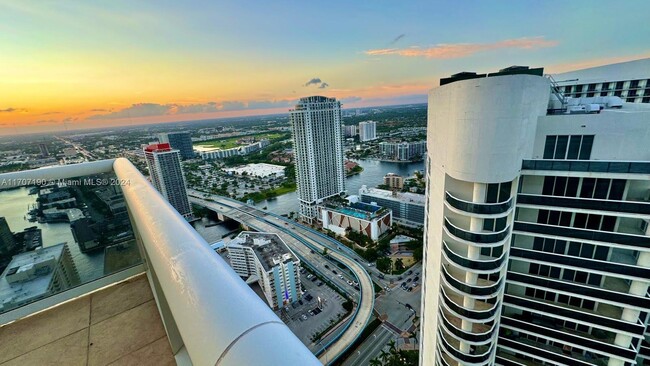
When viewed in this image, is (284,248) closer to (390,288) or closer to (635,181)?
(390,288)

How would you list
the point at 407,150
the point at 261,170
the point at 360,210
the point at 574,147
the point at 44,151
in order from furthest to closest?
the point at 407,150, the point at 261,170, the point at 360,210, the point at 44,151, the point at 574,147

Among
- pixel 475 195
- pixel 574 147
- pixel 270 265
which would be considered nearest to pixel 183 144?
pixel 270 265

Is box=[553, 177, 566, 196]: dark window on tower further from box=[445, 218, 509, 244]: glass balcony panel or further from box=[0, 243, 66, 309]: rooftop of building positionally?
box=[0, 243, 66, 309]: rooftop of building

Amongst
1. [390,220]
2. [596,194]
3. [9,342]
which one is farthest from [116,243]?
[390,220]

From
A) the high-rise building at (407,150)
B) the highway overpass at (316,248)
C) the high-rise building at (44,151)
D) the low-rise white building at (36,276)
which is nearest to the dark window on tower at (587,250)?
the low-rise white building at (36,276)

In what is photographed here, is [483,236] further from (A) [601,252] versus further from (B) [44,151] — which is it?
(B) [44,151]

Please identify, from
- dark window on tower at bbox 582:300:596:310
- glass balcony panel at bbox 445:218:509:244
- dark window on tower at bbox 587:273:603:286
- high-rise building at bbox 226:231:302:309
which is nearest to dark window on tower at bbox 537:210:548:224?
glass balcony panel at bbox 445:218:509:244
